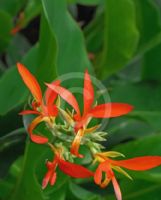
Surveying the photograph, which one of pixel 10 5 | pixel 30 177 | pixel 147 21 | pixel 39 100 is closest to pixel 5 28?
pixel 10 5

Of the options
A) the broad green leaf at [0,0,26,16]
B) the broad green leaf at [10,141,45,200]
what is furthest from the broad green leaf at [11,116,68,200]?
the broad green leaf at [0,0,26,16]

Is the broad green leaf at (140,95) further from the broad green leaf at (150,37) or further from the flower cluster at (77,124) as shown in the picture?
the flower cluster at (77,124)

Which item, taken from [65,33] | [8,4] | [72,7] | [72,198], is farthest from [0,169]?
[72,7]

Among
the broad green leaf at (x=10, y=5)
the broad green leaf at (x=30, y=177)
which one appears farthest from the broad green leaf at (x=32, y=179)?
the broad green leaf at (x=10, y=5)

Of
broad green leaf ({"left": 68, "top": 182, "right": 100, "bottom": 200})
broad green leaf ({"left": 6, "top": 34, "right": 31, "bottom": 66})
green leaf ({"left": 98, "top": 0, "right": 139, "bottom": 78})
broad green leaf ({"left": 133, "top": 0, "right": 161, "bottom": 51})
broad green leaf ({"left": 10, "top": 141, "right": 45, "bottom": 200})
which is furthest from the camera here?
broad green leaf ({"left": 6, "top": 34, "right": 31, "bottom": 66})

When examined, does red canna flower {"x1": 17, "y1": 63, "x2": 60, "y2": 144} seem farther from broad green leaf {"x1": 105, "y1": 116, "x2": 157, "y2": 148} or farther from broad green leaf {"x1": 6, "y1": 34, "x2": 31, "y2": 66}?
broad green leaf {"x1": 6, "y1": 34, "x2": 31, "y2": 66}

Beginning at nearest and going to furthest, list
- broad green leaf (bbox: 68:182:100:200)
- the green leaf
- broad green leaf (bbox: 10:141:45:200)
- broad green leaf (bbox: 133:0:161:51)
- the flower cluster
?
the flower cluster < broad green leaf (bbox: 10:141:45:200) < broad green leaf (bbox: 68:182:100:200) < the green leaf < broad green leaf (bbox: 133:0:161:51)

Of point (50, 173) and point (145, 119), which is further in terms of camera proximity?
point (145, 119)

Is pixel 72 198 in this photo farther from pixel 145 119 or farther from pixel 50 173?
pixel 50 173

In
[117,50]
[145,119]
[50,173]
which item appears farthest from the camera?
[117,50]
